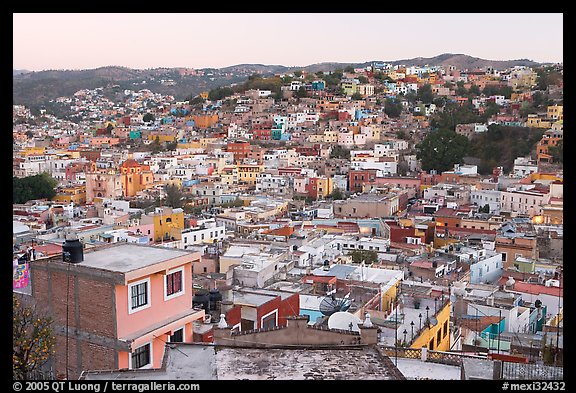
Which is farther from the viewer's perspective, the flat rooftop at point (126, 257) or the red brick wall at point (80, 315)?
the flat rooftop at point (126, 257)

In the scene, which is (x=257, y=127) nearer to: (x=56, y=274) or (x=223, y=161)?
(x=223, y=161)

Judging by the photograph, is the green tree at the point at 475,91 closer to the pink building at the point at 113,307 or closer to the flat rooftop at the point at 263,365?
the pink building at the point at 113,307

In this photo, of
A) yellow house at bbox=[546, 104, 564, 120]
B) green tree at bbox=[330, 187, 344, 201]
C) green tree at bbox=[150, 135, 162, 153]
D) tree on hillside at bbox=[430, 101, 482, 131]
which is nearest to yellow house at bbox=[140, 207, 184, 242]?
green tree at bbox=[330, 187, 344, 201]

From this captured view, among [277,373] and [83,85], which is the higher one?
[83,85]

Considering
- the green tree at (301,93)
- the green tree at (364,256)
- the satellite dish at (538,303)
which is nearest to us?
the satellite dish at (538,303)

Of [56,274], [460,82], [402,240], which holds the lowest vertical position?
[402,240]

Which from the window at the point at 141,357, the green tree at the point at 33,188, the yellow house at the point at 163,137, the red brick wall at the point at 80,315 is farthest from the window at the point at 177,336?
the yellow house at the point at 163,137
